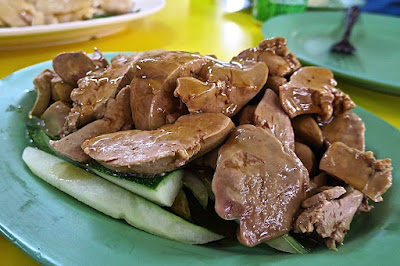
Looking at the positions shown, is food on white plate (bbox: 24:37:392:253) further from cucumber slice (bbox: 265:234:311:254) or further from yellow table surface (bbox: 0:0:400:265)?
yellow table surface (bbox: 0:0:400:265)

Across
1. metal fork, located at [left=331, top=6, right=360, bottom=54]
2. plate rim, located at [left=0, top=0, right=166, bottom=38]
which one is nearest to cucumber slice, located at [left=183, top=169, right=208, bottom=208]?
plate rim, located at [left=0, top=0, right=166, bottom=38]

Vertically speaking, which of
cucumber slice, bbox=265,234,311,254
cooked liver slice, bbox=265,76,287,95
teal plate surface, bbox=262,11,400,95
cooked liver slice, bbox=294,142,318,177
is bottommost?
teal plate surface, bbox=262,11,400,95

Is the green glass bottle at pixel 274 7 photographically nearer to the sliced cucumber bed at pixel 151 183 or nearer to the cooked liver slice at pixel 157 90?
the cooked liver slice at pixel 157 90

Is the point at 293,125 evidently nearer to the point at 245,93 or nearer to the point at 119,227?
the point at 245,93

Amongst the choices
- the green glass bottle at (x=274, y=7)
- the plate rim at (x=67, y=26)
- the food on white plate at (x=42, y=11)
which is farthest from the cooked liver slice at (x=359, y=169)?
the green glass bottle at (x=274, y=7)

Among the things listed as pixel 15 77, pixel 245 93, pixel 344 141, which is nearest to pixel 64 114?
pixel 15 77

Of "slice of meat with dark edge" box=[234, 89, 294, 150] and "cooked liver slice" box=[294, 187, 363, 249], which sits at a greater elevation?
"slice of meat with dark edge" box=[234, 89, 294, 150]
